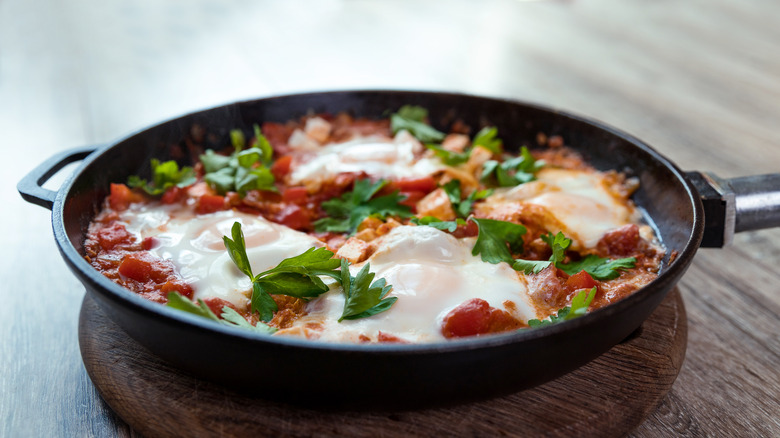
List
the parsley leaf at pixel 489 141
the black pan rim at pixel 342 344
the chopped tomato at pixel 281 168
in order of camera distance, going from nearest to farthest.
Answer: the black pan rim at pixel 342 344
the chopped tomato at pixel 281 168
the parsley leaf at pixel 489 141

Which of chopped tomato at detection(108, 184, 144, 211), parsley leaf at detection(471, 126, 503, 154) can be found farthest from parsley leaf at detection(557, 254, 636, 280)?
chopped tomato at detection(108, 184, 144, 211)

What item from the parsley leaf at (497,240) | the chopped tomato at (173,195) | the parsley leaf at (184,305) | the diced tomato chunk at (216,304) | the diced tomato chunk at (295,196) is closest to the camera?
the parsley leaf at (184,305)

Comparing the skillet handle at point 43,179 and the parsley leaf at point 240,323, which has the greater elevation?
the skillet handle at point 43,179

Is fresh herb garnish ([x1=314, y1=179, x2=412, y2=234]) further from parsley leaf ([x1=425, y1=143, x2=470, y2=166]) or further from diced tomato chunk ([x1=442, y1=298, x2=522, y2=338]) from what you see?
diced tomato chunk ([x1=442, y1=298, x2=522, y2=338])

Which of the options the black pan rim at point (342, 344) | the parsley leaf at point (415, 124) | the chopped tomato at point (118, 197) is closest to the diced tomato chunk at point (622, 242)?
the black pan rim at point (342, 344)

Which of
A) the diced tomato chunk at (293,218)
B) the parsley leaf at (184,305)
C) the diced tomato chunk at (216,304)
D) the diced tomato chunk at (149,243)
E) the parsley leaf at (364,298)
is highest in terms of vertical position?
the parsley leaf at (184,305)

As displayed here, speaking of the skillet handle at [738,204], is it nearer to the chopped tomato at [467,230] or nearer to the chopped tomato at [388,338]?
the chopped tomato at [467,230]

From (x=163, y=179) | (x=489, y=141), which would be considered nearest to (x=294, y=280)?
(x=163, y=179)
